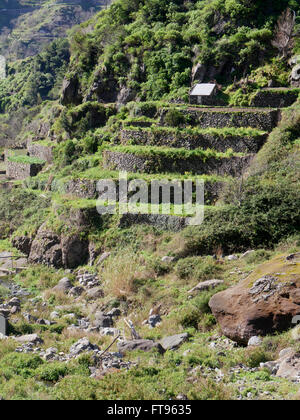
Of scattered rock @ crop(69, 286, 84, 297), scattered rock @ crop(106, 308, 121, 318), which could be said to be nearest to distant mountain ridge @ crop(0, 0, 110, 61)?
scattered rock @ crop(69, 286, 84, 297)

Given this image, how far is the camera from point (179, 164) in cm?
2336

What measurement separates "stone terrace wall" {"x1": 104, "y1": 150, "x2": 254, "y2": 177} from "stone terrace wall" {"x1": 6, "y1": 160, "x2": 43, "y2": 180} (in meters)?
12.0

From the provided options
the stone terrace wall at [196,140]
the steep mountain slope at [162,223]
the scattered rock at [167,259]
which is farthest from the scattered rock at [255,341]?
the stone terrace wall at [196,140]

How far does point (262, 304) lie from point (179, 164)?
1228cm

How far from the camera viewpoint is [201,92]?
28.6 meters

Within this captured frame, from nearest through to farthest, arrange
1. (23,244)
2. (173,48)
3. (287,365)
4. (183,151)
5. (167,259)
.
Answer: (287,365) < (167,259) < (183,151) < (23,244) < (173,48)

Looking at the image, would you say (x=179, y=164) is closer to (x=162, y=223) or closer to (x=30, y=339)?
(x=162, y=223)

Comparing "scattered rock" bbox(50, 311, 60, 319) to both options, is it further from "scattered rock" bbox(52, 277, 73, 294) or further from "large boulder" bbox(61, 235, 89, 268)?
"large boulder" bbox(61, 235, 89, 268)

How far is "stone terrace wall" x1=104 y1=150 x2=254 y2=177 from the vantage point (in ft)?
74.1

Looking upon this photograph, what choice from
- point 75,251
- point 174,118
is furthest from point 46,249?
point 174,118

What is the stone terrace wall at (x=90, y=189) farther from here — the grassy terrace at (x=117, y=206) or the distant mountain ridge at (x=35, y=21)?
the distant mountain ridge at (x=35, y=21)

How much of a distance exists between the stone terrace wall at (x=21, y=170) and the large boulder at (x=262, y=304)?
2495 centimetres

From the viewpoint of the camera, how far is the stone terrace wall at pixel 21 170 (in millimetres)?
35156

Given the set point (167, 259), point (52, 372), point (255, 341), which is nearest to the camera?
point (52, 372)
